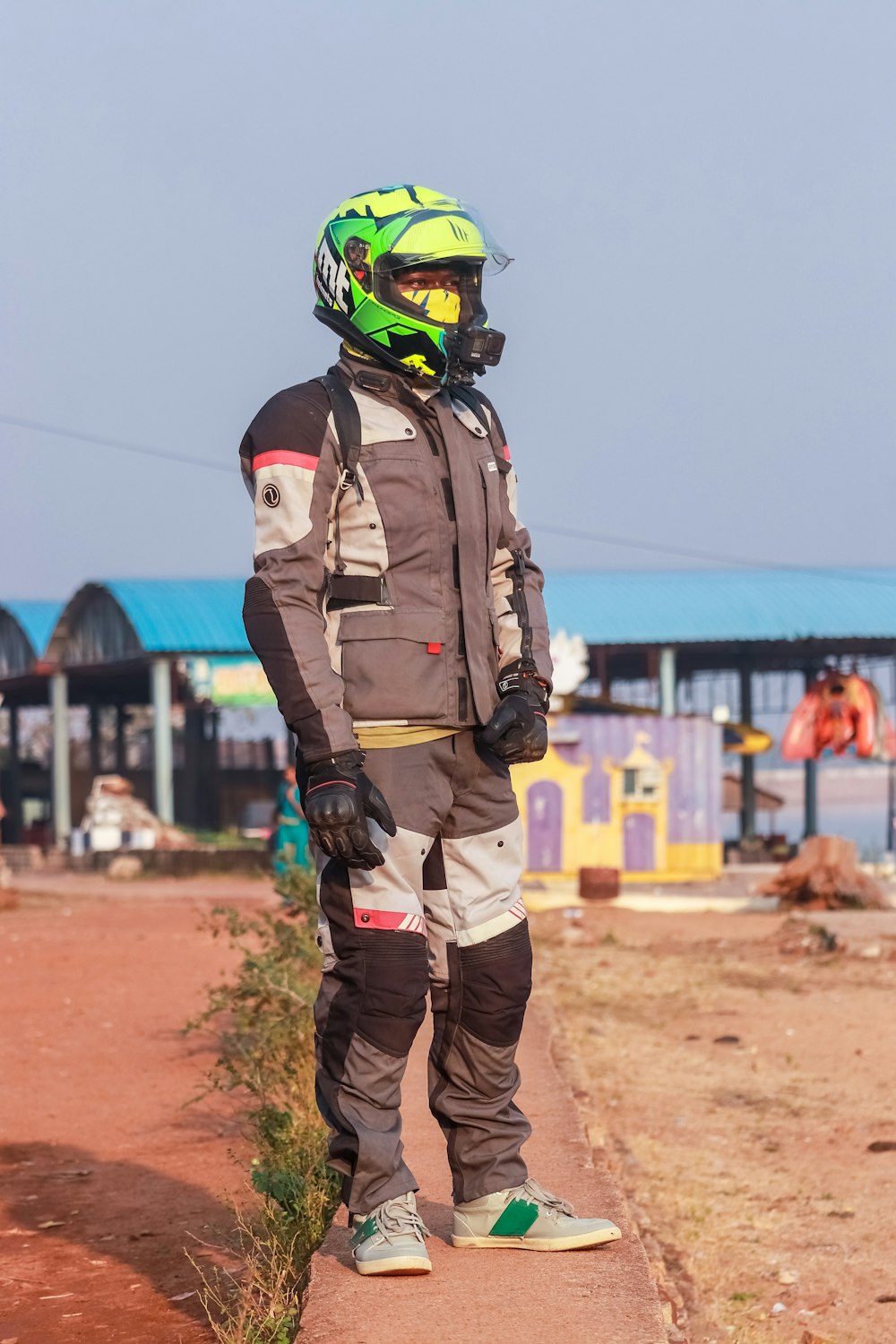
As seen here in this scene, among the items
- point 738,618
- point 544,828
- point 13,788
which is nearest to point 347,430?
point 544,828

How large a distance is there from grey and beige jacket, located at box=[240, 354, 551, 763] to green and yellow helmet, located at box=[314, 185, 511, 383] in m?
0.09

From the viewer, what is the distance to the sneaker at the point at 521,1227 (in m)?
3.71

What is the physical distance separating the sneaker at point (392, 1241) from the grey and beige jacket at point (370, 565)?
0.98 m

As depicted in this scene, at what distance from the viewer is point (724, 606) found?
29.8 metres

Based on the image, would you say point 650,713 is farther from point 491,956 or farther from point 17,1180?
point 491,956

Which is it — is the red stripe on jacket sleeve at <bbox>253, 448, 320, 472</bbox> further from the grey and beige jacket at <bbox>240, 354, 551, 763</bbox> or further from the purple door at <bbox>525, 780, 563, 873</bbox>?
the purple door at <bbox>525, 780, 563, 873</bbox>

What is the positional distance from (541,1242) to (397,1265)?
1.27ft

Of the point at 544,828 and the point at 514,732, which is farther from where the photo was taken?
the point at 544,828

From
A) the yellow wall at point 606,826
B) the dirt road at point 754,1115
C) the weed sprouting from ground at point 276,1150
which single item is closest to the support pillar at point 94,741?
the yellow wall at point 606,826

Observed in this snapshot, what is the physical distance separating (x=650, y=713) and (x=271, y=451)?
69.9ft

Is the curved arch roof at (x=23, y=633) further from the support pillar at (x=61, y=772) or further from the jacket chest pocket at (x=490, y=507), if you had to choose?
the jacket chest pocket at (x=490, y=507)

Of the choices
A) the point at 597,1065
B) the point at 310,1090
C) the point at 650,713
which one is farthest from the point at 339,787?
the point at 650,713

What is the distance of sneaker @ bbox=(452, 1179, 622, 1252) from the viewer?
3.71m

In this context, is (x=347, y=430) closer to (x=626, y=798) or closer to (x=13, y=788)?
(x=626, y=798)
